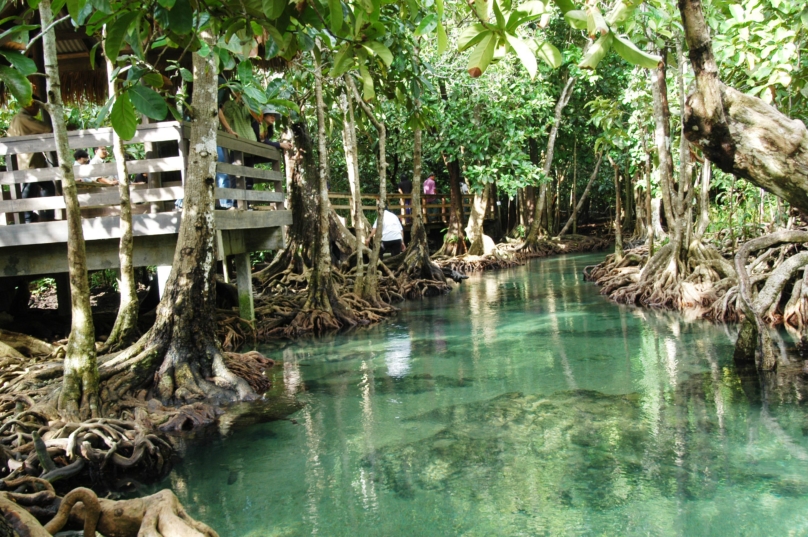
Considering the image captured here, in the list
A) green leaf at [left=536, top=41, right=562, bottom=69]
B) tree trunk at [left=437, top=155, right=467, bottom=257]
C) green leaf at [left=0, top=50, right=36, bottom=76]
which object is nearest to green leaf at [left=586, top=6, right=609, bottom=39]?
green leaf at [left=536, top=41, right=562, bottom=69]

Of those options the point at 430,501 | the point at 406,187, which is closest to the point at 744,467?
the point at 430,501

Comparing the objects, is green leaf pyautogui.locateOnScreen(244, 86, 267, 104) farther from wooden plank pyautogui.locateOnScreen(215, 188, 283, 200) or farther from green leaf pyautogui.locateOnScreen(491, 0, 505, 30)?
wooden plank pyautogui.locateOnScreen(215, 188, 283, 200)

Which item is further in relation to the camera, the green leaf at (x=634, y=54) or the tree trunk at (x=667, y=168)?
the tree trunk at (x=667, y=168)

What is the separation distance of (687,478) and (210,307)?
4403 millimetres

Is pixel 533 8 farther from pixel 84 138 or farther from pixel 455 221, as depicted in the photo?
pixel 455 221

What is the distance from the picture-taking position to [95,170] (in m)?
7.62

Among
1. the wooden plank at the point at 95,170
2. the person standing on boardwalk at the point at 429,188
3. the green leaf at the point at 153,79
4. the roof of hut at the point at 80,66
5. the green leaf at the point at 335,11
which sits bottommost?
the green leaf at the point at 335,11

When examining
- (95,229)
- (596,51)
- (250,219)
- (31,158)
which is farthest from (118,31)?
(31,158)

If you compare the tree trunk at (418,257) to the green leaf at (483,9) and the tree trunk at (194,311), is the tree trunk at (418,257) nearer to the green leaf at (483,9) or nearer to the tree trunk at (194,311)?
the tree trunk at (194,311)

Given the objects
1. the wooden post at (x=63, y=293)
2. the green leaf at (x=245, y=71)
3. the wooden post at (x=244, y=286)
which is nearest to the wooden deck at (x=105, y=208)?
the wooden post at (x=244, y=286)

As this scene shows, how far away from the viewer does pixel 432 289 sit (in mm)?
14664

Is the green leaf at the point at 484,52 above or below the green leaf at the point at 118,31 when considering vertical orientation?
below

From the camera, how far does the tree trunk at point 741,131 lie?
8.36ft

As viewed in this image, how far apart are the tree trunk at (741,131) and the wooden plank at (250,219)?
19.7 ft
